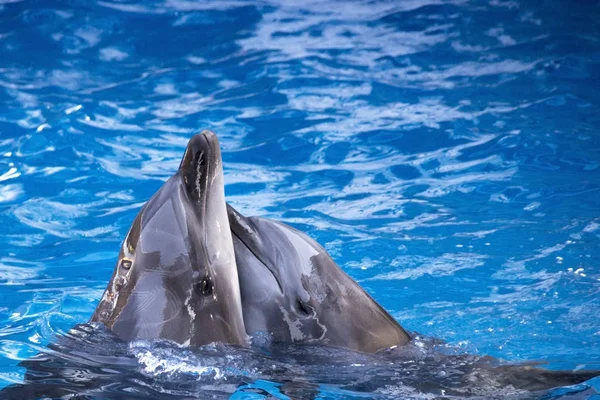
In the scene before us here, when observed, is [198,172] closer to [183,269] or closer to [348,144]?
[183,269]

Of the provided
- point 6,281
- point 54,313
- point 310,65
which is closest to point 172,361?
point 54,313

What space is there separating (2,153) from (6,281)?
12.2ft

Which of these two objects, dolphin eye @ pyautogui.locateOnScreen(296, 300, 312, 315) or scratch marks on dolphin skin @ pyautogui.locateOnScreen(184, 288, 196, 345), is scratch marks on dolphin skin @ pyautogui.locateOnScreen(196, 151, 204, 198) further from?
dolphin eye @ pyautogui.locateOnScreen(296, 300, 312, 315)

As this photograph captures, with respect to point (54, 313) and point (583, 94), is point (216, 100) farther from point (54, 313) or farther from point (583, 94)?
point (54, 313)

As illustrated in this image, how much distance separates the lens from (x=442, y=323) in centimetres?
730

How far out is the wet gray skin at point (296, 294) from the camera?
5230mm

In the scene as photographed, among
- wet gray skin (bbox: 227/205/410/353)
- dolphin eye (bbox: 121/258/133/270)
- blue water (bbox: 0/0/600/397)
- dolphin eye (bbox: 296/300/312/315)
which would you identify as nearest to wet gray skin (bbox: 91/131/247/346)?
dolphin eye (bbox: 121/258/133/270)

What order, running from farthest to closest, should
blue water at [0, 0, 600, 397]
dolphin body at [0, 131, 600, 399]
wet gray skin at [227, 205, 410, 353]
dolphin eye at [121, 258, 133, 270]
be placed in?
blue water at [0, 0, 600, 397], wet gray skin at [227, 205, 410, 353], dolphin eye at [121, 258, 133, 270], dolphin body at [0, 131, 600, 399]

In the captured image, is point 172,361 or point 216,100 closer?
point 172,361

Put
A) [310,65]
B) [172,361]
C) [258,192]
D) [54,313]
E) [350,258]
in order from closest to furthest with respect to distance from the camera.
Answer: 1. [172,361]
2. [54,313]
3. [350,258]
4. [258,192]
5. [310,65]

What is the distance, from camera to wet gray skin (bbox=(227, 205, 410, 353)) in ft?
17.2

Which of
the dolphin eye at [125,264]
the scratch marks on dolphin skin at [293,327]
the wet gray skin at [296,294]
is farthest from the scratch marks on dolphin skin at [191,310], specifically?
the scratch marks on dolphin skin at [293,327]

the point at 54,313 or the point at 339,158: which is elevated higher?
the point at 339,158

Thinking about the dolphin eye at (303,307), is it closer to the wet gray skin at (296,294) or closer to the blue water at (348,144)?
the wet gray skin at (296,294)
